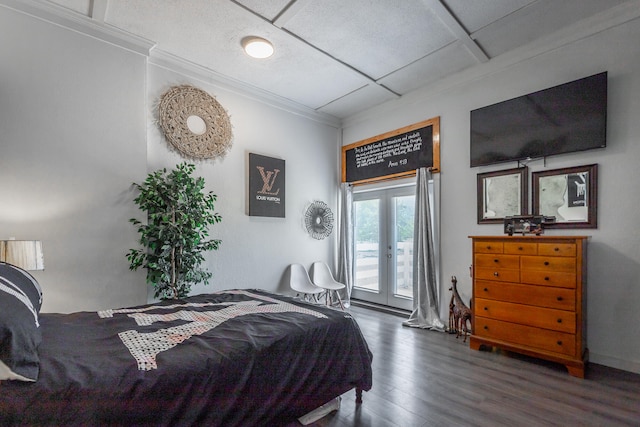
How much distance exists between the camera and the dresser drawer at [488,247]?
2.89m

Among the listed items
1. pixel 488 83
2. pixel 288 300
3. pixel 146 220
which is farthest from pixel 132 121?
pixel 488 83

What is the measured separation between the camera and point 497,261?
2.89 meters

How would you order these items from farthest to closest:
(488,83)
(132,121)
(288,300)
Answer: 1. (488,83)
2. (132,121)
3. (288,300)

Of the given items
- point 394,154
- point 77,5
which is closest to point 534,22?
point 394,154

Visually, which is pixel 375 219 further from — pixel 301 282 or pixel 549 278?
pixel 549 278

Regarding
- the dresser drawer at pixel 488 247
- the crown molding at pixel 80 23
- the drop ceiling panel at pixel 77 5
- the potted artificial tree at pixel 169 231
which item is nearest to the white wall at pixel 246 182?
the crown molding at pixel 80 23

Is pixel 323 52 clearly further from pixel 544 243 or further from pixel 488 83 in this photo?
pixel 544 243

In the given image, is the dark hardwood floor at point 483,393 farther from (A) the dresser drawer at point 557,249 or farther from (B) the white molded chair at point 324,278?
(B) the white molded chair at point 324,278

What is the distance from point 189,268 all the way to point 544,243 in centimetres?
334

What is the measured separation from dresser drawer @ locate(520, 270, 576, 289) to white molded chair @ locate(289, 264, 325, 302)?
94.2 inches

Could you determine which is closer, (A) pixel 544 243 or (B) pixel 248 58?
(A) pixel 544 243

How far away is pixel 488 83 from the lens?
11.3 feet

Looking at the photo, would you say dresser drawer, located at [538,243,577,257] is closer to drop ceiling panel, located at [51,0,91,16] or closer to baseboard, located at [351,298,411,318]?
baseboard, located at [351,298,411,318]

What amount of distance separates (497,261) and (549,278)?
420 millimetres
